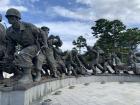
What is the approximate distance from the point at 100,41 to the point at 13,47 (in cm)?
4301

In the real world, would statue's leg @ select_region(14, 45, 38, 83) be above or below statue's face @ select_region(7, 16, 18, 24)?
below

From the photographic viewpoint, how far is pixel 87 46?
18531 mm

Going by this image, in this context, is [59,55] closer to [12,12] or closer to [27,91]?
[12,12]

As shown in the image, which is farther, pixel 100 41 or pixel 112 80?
pixel 100 41

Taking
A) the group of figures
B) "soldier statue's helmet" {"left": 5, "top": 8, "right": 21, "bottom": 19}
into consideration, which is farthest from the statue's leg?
"soldier statue's helmet" {"left": 5, "top": 8, "right": 21, "bottom": 19}

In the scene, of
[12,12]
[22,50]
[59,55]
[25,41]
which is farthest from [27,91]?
[59,55]

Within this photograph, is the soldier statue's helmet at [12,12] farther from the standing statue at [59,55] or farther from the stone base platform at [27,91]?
the standing statue at [59,55]

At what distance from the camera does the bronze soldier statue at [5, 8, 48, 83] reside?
8350mm

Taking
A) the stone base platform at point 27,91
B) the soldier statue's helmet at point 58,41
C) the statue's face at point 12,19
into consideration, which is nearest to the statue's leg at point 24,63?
the stone base platform at point 27,91

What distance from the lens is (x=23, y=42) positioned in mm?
9047

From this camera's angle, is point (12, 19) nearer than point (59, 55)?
Yes

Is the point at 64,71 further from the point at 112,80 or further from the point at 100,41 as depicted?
the point at 100,41

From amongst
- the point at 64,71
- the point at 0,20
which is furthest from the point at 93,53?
the point at 0,20

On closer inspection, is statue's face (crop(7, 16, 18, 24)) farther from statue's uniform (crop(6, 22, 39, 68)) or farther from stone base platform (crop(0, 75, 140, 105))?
stone base platform (crop(0, 75, 140, 105))
